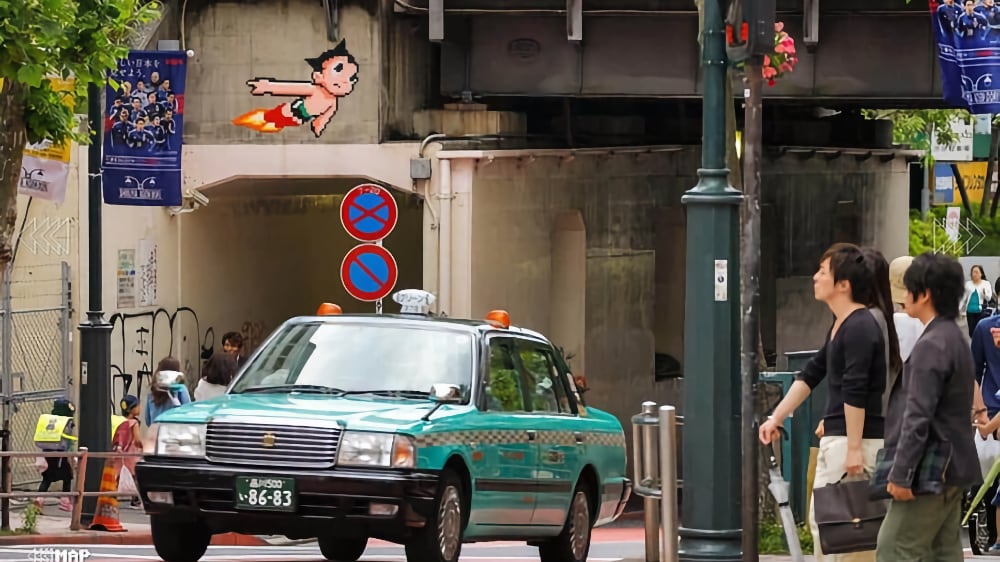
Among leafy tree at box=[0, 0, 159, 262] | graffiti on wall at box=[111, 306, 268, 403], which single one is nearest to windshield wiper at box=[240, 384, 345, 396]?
leafy tree at box=[0, 0, 159, 262]

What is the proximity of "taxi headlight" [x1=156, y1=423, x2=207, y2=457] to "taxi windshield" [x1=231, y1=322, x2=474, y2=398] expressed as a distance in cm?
83

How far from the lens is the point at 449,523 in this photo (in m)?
11.8

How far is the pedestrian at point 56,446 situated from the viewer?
763 inches

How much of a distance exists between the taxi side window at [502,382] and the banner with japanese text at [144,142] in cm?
866

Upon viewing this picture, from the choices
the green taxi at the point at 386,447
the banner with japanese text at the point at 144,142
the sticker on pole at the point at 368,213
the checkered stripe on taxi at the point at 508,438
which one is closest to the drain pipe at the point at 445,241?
the banner with japanese text at the point at 144,142

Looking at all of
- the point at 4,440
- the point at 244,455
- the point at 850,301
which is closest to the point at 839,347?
the point at 850,301

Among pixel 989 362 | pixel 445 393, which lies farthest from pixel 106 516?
pixel 989 362

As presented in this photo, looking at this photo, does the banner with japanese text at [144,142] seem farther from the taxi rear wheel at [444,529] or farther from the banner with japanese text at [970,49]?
the taxi rear wheel at [444,529]

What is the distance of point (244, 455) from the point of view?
11.4 m

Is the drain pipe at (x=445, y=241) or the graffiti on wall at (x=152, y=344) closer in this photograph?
the graffiti on wall at (x=152, y=344)

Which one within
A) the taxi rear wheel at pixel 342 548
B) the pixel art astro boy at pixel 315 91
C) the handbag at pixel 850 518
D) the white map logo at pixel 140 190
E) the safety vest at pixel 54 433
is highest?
the pixel art astro boy at pixel 315 91

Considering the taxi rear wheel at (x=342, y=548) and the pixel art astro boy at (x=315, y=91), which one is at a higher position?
the pixel art astro boy at (x=315, y=91)

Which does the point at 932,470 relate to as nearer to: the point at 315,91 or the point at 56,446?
the point at 56,446

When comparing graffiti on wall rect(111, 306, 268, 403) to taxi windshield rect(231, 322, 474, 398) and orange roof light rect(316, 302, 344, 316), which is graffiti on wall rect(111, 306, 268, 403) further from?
taxi windshield rect(231, 322, 474, 398)
